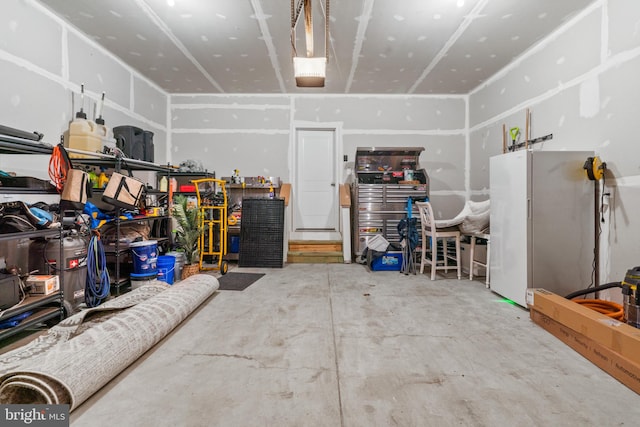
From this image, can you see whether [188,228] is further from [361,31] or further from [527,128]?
[527,128]

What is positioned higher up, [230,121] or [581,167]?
[230,121]

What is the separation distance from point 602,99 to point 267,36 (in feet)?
10.8

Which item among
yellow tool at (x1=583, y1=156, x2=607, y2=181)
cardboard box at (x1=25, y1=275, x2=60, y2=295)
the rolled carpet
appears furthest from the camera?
yellow tool at (x1=583, y1=156, x2=607, y2=181)

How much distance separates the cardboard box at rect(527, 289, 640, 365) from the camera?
1.58 meters

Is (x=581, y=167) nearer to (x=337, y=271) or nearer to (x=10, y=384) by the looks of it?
(x=337, y=271)

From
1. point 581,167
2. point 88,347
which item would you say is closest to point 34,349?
point 88,347

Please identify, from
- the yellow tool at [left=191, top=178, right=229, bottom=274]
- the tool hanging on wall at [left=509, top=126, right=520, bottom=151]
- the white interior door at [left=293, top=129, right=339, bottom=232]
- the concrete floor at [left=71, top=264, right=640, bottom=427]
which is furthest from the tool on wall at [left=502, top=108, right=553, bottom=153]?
the yellow tool at [left=191, top=178, right=229, bottom=274]

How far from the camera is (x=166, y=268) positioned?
335 centimetres

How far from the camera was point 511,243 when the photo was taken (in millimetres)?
2805

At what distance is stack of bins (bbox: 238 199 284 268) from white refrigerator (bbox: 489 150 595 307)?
9.50 ft

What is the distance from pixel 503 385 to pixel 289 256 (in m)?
3.50

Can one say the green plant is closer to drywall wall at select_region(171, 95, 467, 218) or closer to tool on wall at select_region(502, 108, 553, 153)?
drywall wall at select_region(171, 95, 467, 218)

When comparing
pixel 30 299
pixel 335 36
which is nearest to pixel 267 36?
pixel 335 36

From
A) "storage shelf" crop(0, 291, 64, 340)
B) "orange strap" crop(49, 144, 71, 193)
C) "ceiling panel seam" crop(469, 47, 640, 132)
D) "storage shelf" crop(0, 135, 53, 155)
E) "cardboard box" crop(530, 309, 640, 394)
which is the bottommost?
"cardboard box" crop(530, 309, 640, 394)
